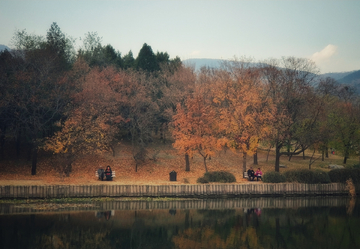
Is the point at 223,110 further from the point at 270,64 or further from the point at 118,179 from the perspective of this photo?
the point at 118,179

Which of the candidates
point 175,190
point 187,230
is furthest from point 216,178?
point 187,230

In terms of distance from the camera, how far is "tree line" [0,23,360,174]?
129 feet

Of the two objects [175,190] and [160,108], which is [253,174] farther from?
[160,108]

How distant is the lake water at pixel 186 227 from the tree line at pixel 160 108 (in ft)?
35.3

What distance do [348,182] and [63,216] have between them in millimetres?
30098

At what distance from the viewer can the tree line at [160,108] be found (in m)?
39.3

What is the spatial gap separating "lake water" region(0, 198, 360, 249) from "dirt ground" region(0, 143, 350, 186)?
6975 millimetres

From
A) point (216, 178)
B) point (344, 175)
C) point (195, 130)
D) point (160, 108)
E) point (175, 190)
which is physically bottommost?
point (175, 190)

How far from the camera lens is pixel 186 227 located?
88.6 feet

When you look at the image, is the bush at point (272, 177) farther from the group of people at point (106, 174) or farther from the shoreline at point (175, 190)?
the group of people at point (106, 174)

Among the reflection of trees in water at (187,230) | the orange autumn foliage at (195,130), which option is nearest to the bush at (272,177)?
the orange autumn foliage at (195,130)

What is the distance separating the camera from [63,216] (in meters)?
27.6

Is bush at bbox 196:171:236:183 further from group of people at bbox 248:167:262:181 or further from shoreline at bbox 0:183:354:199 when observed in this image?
group of people at bbox 248:167:262:181

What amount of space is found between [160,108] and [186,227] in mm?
28645
